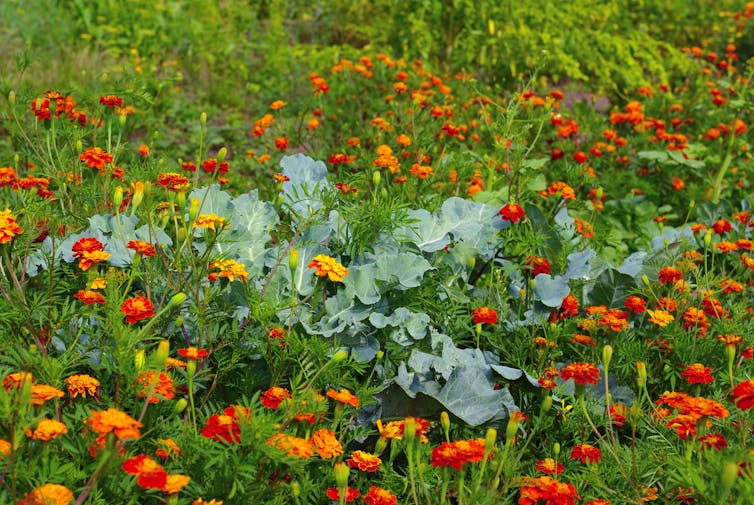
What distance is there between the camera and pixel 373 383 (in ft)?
7.25

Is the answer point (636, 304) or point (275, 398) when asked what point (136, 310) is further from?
point (636, 304)

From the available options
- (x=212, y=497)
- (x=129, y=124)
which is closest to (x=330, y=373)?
(x=212, y=497)

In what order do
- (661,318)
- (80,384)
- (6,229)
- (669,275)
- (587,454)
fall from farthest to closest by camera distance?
(669,275) < (661,318) < (587,454) < (6,229) < (80,384)

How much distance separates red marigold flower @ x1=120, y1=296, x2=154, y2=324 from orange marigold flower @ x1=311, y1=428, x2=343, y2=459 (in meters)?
0.47

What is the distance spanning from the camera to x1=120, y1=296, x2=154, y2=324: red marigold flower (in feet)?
5.49

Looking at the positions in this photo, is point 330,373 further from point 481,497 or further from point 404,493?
point 481,497

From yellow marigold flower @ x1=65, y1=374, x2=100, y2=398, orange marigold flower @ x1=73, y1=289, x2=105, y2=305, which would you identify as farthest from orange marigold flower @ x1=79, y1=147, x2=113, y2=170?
yellow marigold flower @ x1=65, y1=374, x2=100, y2=398

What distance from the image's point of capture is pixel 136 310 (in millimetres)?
1681

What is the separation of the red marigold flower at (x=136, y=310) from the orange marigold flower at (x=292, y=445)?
0.43m

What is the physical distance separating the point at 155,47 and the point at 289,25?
1944 mm

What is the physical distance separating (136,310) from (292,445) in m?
0.50

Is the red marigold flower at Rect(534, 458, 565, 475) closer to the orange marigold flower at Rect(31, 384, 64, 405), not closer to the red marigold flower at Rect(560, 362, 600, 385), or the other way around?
the red marigold flower at Rect(560, 362, 600, 385)

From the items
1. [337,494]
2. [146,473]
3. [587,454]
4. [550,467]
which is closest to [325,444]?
[337,494]

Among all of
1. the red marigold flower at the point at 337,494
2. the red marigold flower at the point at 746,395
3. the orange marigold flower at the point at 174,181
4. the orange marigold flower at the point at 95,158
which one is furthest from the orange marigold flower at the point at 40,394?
the red marigold flower at the point at 746,395
